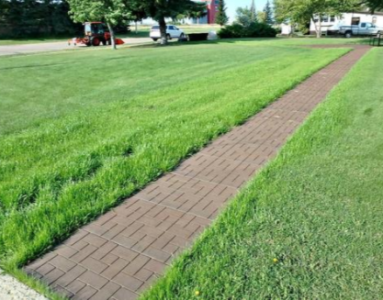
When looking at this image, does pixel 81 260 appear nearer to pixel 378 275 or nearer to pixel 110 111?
pixel 378 275

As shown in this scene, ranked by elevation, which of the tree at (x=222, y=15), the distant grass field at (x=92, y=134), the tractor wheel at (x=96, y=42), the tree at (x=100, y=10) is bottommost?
the distant grass field at (x=92, y=134)

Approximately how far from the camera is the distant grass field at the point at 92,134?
10.4ft

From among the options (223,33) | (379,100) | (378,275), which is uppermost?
(223,33)

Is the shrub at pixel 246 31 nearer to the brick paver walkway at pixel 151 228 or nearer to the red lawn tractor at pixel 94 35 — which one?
the red lawn tractor at pixel 94 35

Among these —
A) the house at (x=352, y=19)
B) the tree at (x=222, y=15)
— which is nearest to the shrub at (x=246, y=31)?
the house at (x=352, y=19)

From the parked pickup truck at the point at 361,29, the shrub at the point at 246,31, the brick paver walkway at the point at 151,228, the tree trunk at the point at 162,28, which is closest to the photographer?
the brick paver walkway at the point at 151,228

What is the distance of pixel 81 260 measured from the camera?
2643mm

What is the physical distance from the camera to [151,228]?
3049 millimetres

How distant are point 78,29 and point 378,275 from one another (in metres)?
48.5

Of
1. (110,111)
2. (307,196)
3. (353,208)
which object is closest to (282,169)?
(307,196)

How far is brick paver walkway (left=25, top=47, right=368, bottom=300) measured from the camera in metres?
2.45

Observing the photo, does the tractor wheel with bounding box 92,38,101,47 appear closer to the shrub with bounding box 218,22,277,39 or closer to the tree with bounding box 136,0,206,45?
the tree with bounding box 136,0,206,45

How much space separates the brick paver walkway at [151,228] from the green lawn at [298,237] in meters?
0.19

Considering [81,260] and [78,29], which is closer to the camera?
[81,260]
